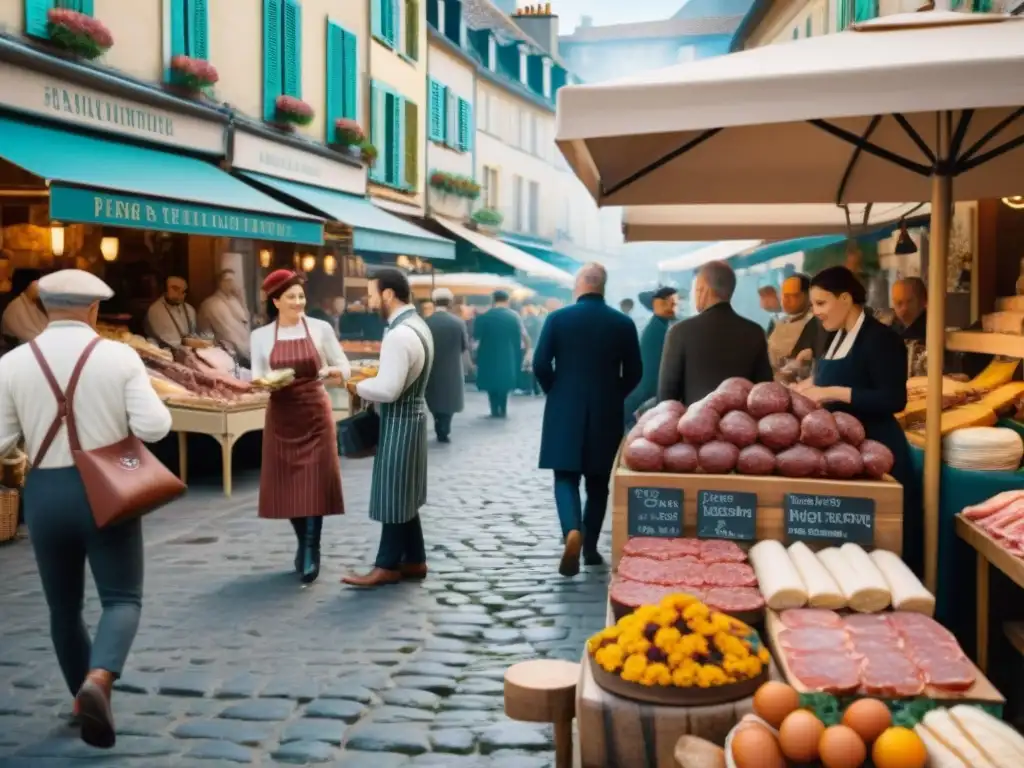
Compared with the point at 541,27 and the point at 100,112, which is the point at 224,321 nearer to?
the point at 100,112

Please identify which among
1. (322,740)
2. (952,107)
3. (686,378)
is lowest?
(322,740)

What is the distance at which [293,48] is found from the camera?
17.5m

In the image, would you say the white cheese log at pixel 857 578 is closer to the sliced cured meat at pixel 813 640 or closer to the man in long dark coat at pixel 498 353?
the sliced cured meat at pixel 813 640

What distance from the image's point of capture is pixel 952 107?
3.50 meters

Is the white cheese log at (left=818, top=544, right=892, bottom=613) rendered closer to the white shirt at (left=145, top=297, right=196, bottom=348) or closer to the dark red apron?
the dark red apron

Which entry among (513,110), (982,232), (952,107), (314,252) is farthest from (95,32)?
(513,110)

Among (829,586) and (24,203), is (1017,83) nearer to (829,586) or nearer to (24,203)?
(829,586)

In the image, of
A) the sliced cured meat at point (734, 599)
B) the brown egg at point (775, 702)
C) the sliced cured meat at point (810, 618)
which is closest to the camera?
the brown egg at point (775, 702)

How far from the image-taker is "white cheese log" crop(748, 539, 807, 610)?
3.76 meters

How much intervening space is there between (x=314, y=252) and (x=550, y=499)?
9185 mm

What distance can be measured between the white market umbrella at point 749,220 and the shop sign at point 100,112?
5.79m

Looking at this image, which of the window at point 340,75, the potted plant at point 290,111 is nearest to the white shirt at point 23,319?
the potted plant at point 290,111

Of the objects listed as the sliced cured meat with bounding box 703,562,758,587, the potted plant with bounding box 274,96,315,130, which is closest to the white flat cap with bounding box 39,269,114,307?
the sliced cured meat with bounding box 703,562,758,587

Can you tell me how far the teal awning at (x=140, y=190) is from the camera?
932 centimetres
